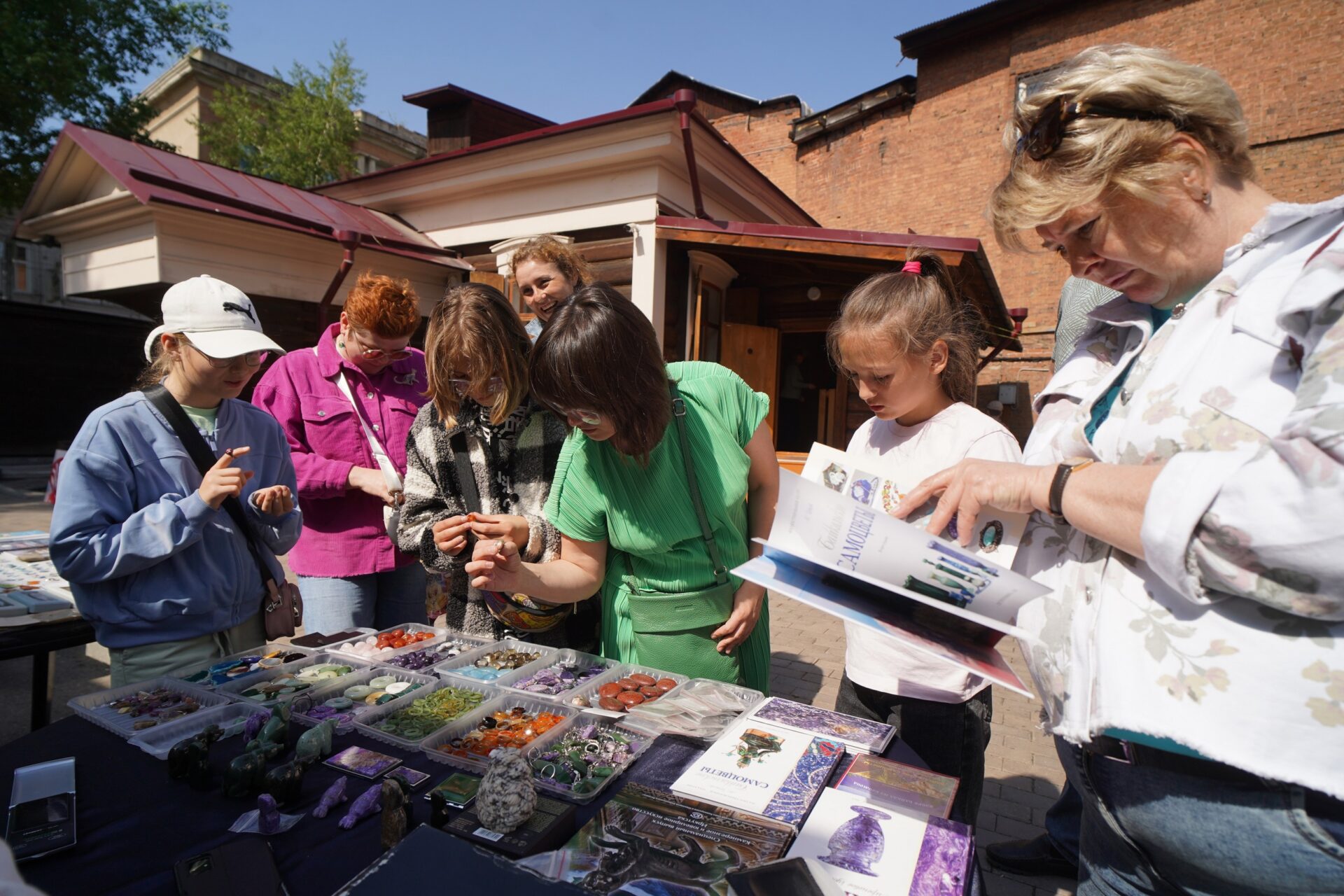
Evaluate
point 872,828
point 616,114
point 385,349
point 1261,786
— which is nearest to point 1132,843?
point 1261,786

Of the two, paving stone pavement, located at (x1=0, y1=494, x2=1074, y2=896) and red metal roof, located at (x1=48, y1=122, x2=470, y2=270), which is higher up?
red metal roof, located at (x1=48, y1=122, x2=470, y2=270)

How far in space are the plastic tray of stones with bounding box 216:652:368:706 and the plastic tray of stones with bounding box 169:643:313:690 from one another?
22 millimetres

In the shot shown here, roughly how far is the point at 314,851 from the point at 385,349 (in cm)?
206

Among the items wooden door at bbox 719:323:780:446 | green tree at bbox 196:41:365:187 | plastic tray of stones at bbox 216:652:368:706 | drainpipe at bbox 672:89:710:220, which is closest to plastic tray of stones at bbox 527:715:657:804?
plastic tray of stones at bbox 216:652:368:706

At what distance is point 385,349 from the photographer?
282cm

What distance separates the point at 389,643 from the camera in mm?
2156

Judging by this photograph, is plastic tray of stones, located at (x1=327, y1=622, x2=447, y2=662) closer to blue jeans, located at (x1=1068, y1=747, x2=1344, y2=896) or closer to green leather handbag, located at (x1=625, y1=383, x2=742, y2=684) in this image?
green leather handbag, located at (x1=625, y1=383, x2=742, y2=684)

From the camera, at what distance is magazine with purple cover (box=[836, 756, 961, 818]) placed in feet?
4.06

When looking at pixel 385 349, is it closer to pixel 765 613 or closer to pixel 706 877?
pixel 765 613

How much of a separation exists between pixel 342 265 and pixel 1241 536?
7471mm

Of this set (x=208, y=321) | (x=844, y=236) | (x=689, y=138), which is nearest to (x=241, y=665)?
(x=208, y=321)

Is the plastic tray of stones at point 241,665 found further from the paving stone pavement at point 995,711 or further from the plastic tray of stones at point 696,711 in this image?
the paving stone pavement at point 995,711

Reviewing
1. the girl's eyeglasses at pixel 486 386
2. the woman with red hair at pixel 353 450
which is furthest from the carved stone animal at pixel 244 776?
the woman with red hair at pixel 353 450

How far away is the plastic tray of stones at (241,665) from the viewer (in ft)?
6.02
